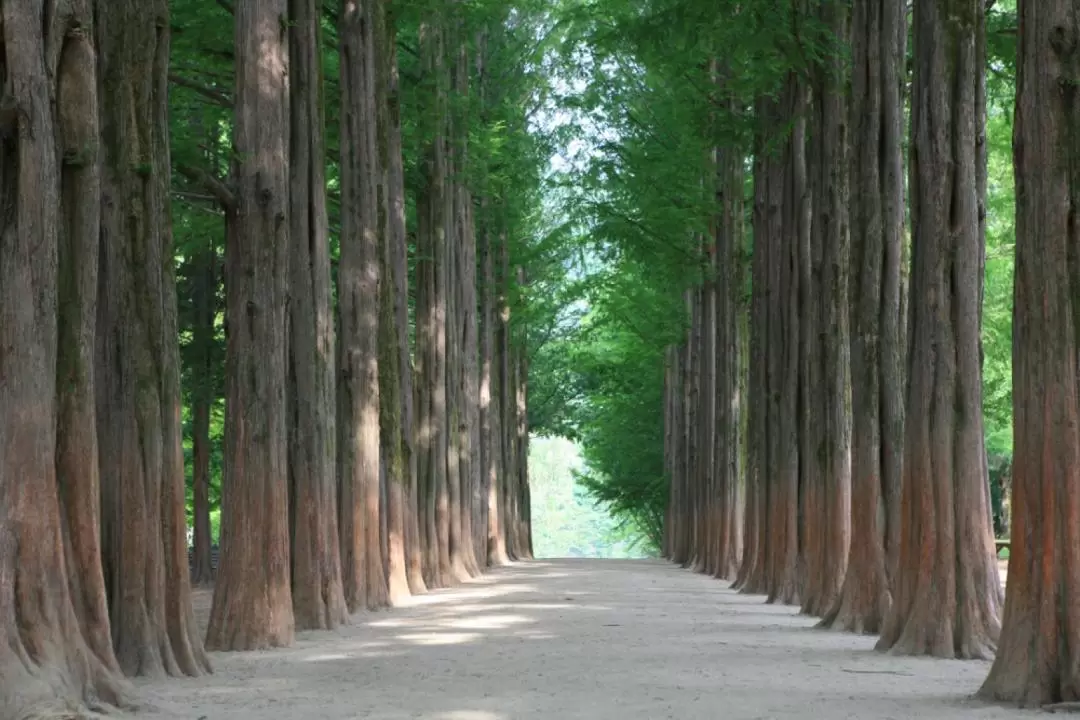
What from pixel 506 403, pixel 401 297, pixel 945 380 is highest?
pixel 401 297

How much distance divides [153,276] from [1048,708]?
644 cm

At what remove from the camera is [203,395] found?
25812 millimetres

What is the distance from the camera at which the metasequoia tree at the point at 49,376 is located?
26.1 feet

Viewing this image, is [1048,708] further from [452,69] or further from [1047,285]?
[452,69]

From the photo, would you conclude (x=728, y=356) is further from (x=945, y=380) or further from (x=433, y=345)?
(x=945, y=380)

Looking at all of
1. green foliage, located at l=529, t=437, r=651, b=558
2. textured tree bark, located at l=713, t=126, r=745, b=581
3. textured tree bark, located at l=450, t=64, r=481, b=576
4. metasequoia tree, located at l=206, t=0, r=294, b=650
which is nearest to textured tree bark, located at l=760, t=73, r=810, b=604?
textured tree bark, located at l=713, t=126, r=745, b=581

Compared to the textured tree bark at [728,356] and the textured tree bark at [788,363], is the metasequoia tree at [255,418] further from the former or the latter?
the textured tree bark at [728,356]

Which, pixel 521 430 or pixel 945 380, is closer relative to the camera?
pixel 945 380

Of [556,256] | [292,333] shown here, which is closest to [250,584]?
[292,333]

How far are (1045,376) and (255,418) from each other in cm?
690

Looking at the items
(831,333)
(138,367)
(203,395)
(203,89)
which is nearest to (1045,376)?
(138,367)

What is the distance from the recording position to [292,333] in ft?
Answer: 51.2

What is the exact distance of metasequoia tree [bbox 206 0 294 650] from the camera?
511 inches

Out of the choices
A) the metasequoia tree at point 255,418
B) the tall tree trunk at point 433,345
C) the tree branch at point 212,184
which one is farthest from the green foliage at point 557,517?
the tree branch at point 212,184
